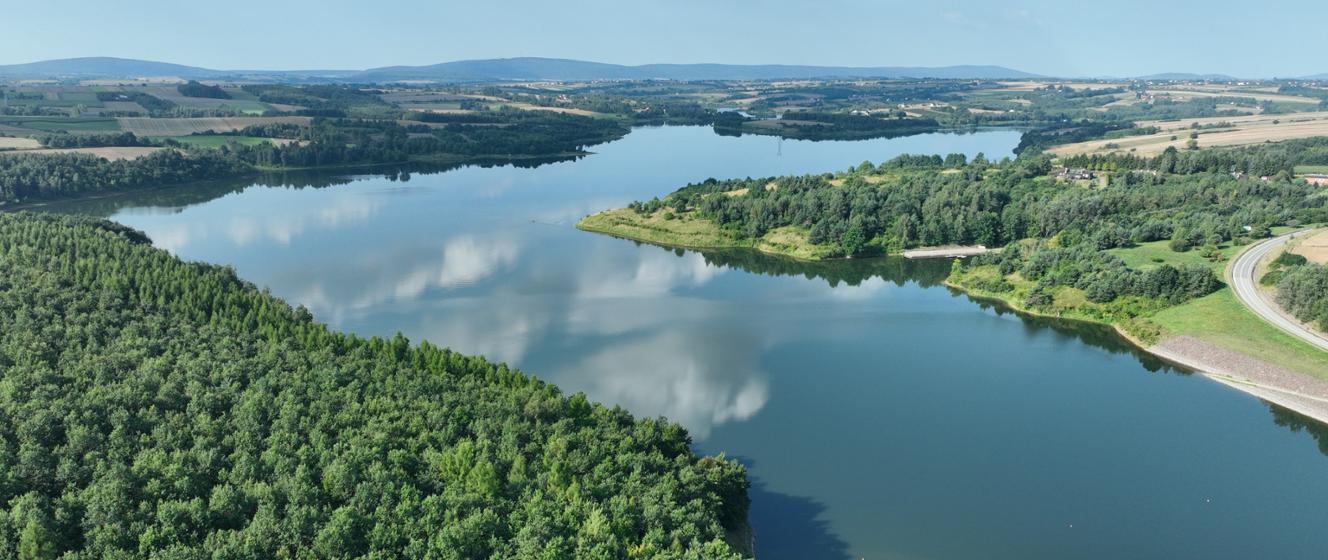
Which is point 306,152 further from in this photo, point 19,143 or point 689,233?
point 689,233

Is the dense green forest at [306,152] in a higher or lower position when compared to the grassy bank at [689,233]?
higher

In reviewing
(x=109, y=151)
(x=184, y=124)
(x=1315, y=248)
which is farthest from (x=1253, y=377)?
(x=184, y=124)

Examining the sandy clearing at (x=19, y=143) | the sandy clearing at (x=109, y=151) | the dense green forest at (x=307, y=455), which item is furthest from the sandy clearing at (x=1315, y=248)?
the sandy clearing at (x=19, y=143)

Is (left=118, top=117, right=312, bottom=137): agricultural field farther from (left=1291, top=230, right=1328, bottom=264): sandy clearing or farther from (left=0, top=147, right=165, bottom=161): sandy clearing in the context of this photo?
(left=1291, top=230, right=1328, bottom=264): sandy clearing

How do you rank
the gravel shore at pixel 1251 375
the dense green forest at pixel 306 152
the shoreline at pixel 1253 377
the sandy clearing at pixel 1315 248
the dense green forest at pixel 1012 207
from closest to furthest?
the shoreline at pixel 1253 377 < the gravel shore at pixel 1251 375 < the sandy clearing at pixel 1315 248 < the dense green forest at pixel 1012 207 < the dense green forest at pixel 306 152

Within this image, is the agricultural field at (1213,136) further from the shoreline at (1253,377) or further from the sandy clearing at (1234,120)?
the shoreline at (1253,377)

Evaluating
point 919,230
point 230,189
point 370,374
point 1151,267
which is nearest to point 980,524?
point 370,374

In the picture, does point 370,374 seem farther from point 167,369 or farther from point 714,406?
point 714,406

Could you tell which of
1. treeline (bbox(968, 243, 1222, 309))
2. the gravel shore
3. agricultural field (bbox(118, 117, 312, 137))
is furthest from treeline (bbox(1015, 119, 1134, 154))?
agricultural field (bbox(118, 117, 312, 137))
